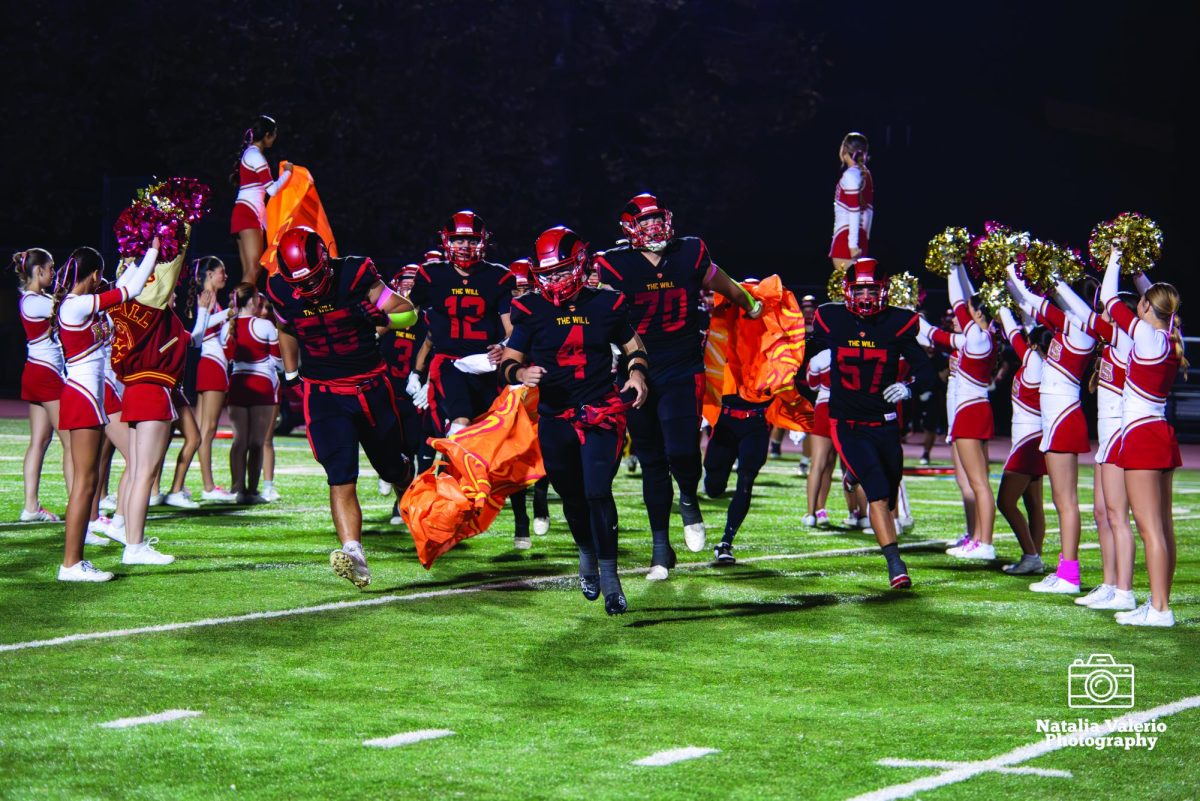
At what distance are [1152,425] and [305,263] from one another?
4.82 m

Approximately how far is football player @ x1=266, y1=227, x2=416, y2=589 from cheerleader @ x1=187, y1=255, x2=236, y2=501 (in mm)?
4188

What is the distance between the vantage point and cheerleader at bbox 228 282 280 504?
50.6 ft

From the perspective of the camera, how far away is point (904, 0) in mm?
40312

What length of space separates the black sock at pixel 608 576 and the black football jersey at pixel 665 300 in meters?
1.88

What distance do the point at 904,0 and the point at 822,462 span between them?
28.1 m

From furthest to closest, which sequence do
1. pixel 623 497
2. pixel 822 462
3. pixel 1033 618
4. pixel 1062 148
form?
pixel 1062 148
pixel 623 497
pixel 822 462
pixel 1033 618

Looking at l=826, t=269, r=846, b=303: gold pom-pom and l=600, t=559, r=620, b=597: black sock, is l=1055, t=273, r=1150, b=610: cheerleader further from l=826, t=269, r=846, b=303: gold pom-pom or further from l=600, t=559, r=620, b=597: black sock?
l=826, t=269, r=846, b=303: gold pom-pom

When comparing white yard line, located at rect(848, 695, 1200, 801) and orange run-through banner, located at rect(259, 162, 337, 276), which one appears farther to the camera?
orange run-through banner, located at rect(259, 162, 337, 276)

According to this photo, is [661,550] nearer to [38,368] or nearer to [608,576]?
[608,576]

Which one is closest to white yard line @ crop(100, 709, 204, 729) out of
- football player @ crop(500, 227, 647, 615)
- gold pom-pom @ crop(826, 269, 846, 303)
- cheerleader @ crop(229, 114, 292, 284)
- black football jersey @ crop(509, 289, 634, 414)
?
football player @ crop(500, 227, 647, 615)

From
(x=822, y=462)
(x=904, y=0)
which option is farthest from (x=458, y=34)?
(x=822, y=462)

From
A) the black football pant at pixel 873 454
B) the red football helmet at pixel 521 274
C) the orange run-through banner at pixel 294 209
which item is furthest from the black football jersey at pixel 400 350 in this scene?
the black football pant at pixel 873 454

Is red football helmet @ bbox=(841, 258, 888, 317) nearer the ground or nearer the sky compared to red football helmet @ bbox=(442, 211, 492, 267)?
nearer the ground

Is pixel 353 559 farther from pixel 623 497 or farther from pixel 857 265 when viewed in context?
pixel 623 497
